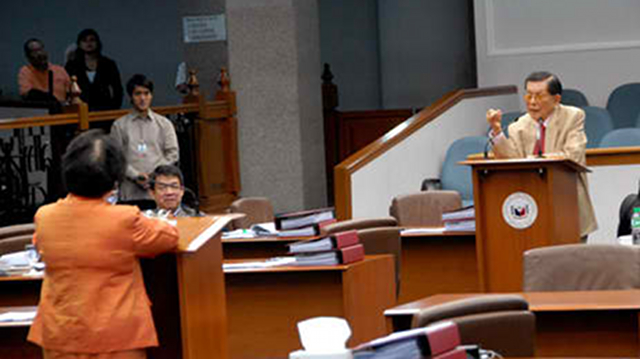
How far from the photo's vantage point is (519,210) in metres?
6.37

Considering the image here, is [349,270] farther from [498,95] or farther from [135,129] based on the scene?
[498,95]

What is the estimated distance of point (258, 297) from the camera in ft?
20.1

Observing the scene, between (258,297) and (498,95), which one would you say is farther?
(498,95)

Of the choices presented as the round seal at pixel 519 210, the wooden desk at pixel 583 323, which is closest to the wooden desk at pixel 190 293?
the wooden desk at pixel 583 323

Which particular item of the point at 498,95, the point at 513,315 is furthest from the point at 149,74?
the point at 513,315

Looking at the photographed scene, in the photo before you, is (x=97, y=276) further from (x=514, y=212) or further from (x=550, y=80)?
(x=550, y=80)

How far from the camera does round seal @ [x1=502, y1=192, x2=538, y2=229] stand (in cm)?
634

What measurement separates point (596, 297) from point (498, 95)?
8529 millimetres

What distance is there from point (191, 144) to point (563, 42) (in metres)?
4.59

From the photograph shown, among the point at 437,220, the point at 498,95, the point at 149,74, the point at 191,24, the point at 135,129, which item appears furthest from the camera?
the point at 149,74

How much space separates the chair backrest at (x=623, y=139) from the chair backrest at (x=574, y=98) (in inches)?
110

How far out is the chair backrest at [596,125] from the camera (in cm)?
1149

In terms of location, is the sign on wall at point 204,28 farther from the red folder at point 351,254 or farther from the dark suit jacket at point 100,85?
the red folder at point 351,254

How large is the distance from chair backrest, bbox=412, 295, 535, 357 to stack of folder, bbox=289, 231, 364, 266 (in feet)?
6.84
